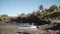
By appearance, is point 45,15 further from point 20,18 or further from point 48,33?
point 48,33

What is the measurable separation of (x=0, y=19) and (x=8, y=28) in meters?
51.5

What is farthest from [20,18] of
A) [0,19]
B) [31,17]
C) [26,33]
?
[26,33]

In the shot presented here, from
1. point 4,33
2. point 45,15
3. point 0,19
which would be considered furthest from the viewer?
point 0,19

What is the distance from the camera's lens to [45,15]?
57.1 m

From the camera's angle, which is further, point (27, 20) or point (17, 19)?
point (17, 19)

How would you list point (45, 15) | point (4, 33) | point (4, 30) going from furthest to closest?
point (45, 15)
point (4, 30)
point (4, 33)

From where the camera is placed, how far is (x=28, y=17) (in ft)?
206

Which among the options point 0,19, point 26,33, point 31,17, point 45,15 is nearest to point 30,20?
point 31,17

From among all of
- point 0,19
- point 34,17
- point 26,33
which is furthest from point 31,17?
point 26,33

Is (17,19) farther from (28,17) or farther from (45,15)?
(45,15)

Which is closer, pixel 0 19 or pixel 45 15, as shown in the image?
pixel 45 15

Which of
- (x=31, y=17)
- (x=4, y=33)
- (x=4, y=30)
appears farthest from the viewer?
(x=31, y=17)

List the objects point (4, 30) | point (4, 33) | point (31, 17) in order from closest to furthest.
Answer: point (4, 33) < point (4, 30) < point (31, 17)

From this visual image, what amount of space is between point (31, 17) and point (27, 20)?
1984 mm
